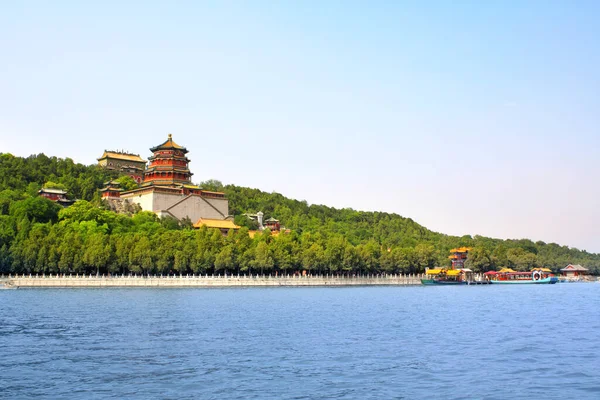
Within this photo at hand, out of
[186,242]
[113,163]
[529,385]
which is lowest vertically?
[529,385]

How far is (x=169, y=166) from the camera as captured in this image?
8931 centimetres

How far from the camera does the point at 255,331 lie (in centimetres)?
2641

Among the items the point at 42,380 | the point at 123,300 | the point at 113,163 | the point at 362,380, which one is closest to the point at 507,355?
the point at 362,380

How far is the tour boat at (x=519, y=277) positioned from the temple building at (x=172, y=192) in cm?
3577

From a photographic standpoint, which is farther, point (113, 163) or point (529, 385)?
point (113, 163)

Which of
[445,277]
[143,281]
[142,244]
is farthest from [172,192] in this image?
[445,277]

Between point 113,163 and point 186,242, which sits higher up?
point 113,163

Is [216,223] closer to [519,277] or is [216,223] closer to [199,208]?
[199,208]

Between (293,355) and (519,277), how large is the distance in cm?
7968

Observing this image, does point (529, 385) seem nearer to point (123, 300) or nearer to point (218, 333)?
point (218, 333)

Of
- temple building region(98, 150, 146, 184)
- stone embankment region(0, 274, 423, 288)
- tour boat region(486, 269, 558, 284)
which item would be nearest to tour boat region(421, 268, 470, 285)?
tour boat region(486, 269, 558, 284)

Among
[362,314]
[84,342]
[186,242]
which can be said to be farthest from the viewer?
[186,242]

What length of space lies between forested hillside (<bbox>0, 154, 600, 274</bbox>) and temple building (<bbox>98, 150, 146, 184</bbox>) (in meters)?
3.22

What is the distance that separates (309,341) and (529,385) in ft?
28.5
